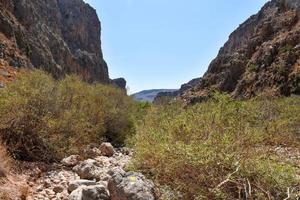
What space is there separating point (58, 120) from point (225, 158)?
10138mm

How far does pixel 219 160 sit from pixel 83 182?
5.04 m

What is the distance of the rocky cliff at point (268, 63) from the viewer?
6225 centimetres

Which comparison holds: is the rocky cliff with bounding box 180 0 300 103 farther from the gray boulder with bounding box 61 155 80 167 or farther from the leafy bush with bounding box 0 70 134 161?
the gray boulder with bounding box 61 155 80 167

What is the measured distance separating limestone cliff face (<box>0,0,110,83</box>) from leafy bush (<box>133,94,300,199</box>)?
26.9 meters

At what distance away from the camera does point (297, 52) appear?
63219mm

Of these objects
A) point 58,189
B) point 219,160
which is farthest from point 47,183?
point 219,160

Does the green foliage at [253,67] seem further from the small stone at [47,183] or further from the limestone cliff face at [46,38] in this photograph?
the small stone at [47,183]

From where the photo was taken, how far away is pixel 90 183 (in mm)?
11688

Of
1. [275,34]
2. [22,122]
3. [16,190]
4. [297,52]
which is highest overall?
[275,34]

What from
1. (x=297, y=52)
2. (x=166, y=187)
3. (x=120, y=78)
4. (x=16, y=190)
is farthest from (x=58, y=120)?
(x=120, y=78)

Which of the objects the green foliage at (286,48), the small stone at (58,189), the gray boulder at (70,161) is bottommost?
the small stone at (58,189)

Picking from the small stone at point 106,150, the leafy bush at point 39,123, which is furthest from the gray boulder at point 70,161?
the small stone at point 106,150

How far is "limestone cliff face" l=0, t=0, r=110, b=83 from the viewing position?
47.2 m

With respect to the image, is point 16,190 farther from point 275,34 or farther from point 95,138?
point 275,34
